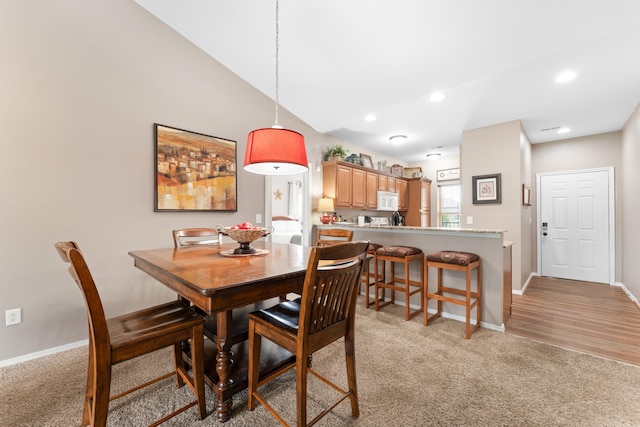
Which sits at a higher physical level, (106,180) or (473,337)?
(106,180)

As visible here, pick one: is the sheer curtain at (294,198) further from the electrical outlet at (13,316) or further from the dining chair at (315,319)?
the dining chair at (315,319)

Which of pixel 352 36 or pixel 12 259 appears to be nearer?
pixel 12 259

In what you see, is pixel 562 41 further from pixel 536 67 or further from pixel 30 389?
pixel 30 389

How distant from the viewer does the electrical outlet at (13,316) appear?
2170mm

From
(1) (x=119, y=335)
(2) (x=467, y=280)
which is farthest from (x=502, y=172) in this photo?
(1) (x=119, y=335)

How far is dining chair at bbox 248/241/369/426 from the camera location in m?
1.26

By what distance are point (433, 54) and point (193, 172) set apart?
2869mm

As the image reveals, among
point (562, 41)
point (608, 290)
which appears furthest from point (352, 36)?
point (608, 290)

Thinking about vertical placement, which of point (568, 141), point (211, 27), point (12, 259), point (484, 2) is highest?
point (211, 27)

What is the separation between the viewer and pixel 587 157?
4.82 meters

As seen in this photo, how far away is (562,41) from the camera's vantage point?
242 centimetres

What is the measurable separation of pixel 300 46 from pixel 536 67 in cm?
248

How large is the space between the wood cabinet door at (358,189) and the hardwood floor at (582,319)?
273cm

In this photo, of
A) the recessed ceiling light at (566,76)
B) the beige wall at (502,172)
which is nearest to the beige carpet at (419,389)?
the beige wall at (502,172)
